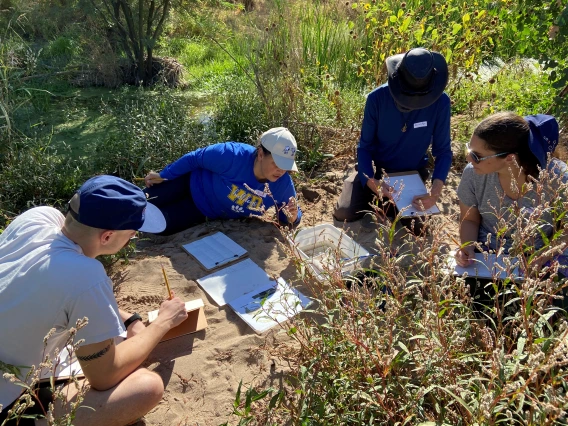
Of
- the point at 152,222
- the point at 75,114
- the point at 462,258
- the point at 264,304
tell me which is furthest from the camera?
the point at 75,114

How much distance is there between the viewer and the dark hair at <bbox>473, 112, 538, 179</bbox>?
2.69m

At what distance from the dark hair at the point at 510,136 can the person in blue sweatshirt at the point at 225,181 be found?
125 centimetres

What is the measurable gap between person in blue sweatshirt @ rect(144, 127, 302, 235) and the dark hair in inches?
49.3

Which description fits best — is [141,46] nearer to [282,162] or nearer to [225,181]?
[225,181]

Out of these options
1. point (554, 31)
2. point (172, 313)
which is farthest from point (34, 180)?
point (554, 31)

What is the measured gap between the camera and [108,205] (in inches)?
80.4

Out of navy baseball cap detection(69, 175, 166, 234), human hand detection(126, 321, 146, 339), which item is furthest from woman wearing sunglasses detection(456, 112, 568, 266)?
human hand detection(126, 321, 146, 339)

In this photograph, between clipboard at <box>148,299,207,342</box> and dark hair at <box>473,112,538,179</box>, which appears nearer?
dark hair at <box>473,112,538,179</box>

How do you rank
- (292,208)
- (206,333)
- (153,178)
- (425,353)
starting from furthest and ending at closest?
(153,178)
(292,208)
(206,333)
(425,353)

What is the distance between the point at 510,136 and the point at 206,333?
2.07m

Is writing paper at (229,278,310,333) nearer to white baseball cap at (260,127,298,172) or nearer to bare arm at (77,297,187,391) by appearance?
bare arm at (77,297,187,391)

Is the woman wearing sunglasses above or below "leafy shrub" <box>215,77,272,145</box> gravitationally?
above

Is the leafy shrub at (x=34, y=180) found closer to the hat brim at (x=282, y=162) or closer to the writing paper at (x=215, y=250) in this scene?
the writing paper at (x=215, y=250)

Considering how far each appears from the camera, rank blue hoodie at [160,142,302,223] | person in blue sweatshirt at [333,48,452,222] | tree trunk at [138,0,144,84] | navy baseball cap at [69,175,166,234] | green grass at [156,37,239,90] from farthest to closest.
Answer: green grass at [156,37,239,90]
tree trunk at [138,0,144,84]
blue hoodie at [160,142,302,223]
person in blue sweatshirt at [333,48,452,222]
navy baseball cap at [69,175,166,234]
